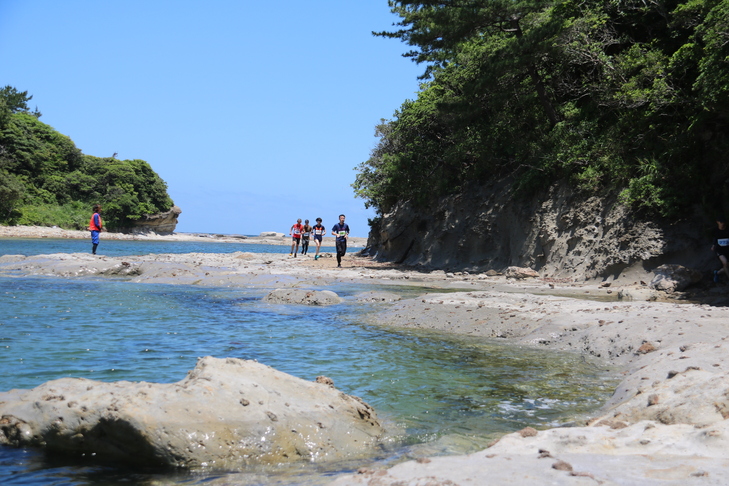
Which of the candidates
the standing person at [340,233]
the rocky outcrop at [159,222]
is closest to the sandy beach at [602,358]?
the standing person at [340,233]

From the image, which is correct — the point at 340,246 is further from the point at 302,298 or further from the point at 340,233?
the point at 302,298

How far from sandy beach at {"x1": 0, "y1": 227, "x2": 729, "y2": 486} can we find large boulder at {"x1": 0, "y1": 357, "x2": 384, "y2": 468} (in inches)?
41.6

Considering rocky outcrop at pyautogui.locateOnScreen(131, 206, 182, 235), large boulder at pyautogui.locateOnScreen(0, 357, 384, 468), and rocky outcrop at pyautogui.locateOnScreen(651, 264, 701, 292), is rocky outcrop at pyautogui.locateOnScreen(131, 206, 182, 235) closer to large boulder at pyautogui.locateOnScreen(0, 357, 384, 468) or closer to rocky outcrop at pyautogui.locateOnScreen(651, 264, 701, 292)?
rocky outcrop at pyautogui.locateOnScreen(651, 264, 701, 292)

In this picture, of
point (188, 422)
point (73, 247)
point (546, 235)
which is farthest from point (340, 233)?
point (73, 247)

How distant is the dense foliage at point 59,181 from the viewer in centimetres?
6244

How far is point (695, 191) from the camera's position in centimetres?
1571

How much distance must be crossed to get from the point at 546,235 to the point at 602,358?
40.9 ft

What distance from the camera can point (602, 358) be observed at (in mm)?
8000

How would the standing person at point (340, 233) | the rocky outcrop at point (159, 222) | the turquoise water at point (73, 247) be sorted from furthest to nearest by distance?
1. the rocky outcrop at point (159, 222)
2. the turquoise water at point (73, 247)
3. the standing person at point (340, 233)

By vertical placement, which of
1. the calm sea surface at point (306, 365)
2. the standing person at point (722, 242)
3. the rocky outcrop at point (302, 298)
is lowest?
the calm sea surface at point (306, 365)

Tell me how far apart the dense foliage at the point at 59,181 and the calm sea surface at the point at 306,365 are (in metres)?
54.9

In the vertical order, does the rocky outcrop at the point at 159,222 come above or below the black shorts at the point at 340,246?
above

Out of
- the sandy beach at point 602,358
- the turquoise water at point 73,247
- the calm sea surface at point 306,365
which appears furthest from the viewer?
the turquoise water at point 73,247

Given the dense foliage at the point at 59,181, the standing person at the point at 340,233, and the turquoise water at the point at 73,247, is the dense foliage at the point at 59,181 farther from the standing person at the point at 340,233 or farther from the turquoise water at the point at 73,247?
the standing person at the point at 340,233
